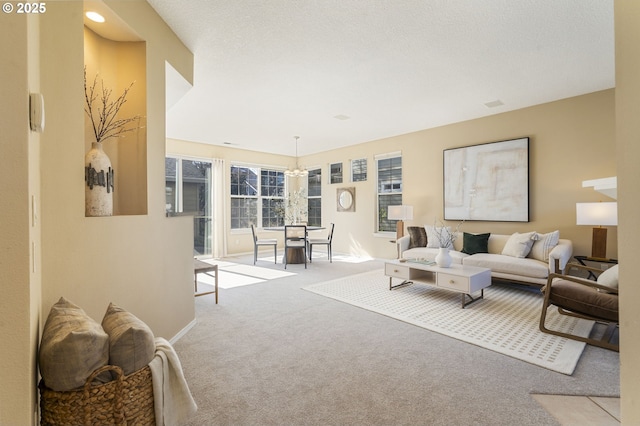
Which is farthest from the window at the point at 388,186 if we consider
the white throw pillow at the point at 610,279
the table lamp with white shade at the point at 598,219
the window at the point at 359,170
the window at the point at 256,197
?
the white throw pillow at the point at 610,279

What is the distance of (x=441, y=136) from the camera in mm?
6160

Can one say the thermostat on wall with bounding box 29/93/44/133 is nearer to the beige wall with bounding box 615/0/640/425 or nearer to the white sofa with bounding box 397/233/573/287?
the beige wall with bounding box 615/0/640/425

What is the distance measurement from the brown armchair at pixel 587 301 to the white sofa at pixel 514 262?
1129 millimetres

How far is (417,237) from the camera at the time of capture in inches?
234

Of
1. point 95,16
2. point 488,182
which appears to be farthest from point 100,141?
point 488,182

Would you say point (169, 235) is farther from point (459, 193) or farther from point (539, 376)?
point (459, 193)

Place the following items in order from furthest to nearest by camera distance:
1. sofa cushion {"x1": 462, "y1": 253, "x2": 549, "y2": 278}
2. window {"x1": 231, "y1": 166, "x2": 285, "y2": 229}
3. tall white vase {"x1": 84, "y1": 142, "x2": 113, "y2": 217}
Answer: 1. window {"x1": 231, "y1": 166, "x2": 285, "y2": 229}
2. sofa cushion {"x1": 462, "y1": 253, "x2": 549, "y2": 278}
3. tall white vase {"x1": 84, "y1": 142, "x2": 113, "y2": 217}

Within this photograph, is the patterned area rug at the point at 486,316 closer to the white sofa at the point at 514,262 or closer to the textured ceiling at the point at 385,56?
the white sofa at the point at 514,262

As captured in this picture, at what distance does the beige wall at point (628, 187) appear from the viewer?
1.00 meters

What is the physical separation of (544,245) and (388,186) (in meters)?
3.43

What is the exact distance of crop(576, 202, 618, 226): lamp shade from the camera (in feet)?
12.4

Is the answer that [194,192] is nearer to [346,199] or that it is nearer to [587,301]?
[346,199]

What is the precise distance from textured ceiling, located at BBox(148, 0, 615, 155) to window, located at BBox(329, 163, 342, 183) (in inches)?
108

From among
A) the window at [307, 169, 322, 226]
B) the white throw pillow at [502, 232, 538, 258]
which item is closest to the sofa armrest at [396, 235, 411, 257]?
the white throw pillow at [502, 232, 538, 258]
